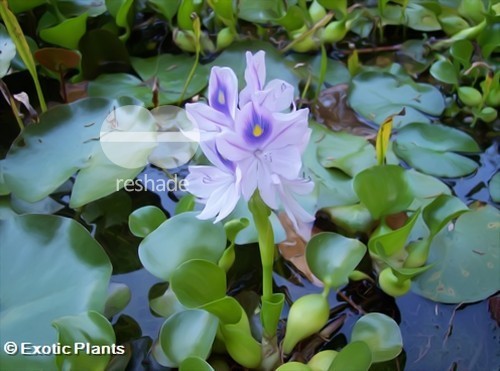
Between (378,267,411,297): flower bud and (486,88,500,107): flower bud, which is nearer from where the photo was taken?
(378,267,411,297): flower bud

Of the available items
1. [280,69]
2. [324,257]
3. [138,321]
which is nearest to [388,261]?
[324,257]

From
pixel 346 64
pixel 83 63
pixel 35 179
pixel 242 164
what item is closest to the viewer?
pixel 242 164

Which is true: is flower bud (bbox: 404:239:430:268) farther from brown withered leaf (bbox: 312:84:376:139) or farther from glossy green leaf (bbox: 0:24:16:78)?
glossy green leaf (bbox: 0:24:16:78)

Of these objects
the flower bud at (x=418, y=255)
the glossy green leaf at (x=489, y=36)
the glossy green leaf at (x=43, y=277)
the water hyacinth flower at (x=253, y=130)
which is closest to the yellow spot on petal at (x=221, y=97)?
the water hyacinth flower at (x=253, y=130)

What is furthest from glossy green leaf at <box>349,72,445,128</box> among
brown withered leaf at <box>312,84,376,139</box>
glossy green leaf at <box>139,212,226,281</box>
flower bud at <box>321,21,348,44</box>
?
glossy green leaf at <box>139,212,226,281</box>

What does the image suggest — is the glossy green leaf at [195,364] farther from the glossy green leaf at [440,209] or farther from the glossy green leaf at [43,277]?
the glossy green leaf at [440,209]

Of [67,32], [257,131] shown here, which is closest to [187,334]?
[257,131]

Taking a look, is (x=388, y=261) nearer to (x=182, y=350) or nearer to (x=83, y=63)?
(x=182, y=350)
